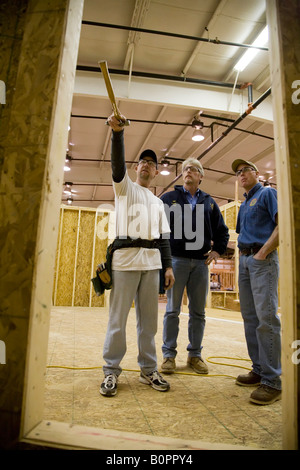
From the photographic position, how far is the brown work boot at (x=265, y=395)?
1968 millimetres

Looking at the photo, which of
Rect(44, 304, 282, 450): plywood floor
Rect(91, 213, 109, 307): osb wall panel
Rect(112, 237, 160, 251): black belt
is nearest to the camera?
Rect(44, 304, 282, 450): plywood floor

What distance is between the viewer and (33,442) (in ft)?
4.04

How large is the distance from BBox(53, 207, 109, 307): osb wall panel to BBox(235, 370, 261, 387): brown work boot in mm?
6167

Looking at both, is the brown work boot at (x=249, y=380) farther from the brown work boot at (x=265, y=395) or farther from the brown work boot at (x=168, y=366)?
the brown work boot at (x=168, y=366)

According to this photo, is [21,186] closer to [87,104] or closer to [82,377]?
[82,377]

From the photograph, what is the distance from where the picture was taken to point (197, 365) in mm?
2627

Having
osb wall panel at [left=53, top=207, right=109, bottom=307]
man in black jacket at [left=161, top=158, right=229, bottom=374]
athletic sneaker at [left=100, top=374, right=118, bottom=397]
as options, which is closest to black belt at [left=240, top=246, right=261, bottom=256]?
man in black jacket at [left=161, top=158, right=229, bottom=374]

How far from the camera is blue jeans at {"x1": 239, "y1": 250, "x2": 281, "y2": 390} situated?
80.6 inches

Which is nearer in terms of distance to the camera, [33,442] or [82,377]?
[33,442]

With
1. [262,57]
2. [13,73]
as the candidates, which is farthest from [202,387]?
[262,57]

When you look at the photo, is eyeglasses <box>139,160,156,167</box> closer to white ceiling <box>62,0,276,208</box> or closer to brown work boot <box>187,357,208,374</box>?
brown work boot <box>187,357,208,374</box>

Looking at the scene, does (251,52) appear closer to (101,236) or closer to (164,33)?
(164,33)

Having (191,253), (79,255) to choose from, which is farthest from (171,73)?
(79,255)

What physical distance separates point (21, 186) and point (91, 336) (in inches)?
121
